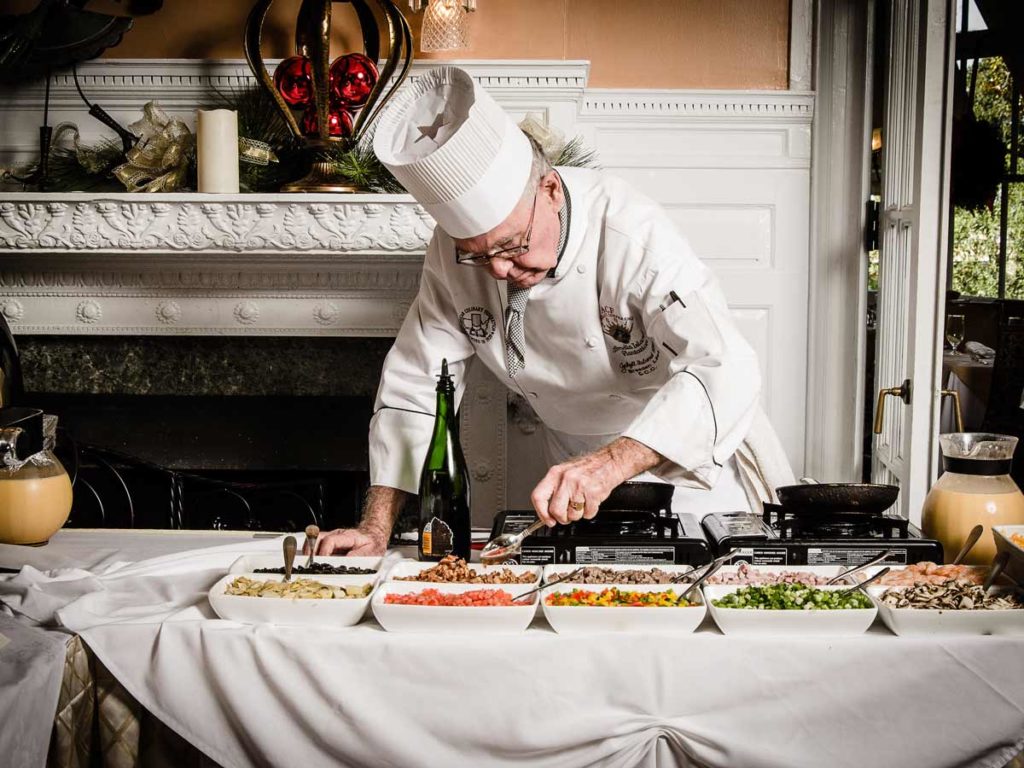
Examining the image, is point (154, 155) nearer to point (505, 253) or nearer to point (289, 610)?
point (505, 253)

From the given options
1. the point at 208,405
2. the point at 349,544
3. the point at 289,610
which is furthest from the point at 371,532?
the point at 208,405

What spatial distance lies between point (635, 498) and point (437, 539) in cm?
32

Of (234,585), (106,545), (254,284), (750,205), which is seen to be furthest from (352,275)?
(234,585)

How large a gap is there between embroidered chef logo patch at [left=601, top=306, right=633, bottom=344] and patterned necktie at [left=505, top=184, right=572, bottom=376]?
153 mm

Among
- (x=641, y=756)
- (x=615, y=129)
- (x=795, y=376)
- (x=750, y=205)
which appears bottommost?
→ (x=641, y=756)

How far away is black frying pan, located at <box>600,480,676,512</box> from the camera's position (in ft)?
5.16

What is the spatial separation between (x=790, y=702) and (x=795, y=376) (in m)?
2.09

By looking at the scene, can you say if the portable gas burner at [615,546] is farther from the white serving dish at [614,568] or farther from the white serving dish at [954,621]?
the white serving dish at [954,621]

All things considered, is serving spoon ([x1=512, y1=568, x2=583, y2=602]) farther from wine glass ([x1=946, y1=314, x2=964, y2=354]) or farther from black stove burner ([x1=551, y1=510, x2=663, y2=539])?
wine glass ([x1=946, y1=314, x2=964, y2=354])

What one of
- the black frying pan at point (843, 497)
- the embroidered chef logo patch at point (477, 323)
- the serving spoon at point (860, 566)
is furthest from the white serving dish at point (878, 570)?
the embroidered chef logo patch at point (477, 323)

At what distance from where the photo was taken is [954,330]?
2.65 m

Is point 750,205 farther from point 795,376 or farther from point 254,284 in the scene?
point 254,284

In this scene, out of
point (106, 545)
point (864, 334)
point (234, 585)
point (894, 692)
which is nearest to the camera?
point (894, 692)

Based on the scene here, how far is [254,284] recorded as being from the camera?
3.14 metres
